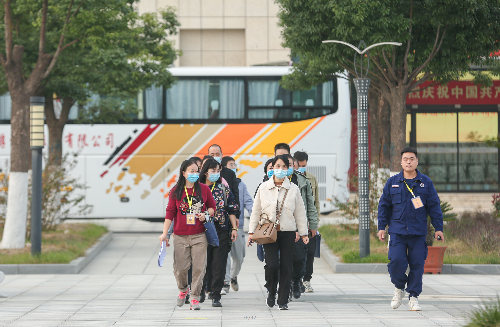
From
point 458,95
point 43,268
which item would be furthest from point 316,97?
point 458,95

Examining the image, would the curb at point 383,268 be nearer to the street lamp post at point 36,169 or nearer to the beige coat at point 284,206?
the beige coat at point 284,206

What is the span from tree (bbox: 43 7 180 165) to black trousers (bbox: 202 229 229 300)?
703 cm

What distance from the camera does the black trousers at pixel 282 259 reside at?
7910 mm

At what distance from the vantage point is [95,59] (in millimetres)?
15445

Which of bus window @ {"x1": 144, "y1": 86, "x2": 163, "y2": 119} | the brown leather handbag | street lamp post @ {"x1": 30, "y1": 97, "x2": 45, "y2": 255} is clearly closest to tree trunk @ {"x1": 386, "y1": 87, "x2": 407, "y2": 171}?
the brown leather handbag

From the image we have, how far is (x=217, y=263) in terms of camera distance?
8344 mm

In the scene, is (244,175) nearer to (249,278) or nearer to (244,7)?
(249,278)

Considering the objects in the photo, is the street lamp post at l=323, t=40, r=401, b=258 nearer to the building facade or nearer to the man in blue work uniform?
the man in blue work uniform

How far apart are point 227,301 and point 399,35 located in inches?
250

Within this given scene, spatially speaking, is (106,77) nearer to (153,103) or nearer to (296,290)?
(153,103)

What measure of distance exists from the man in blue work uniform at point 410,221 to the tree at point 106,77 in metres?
8.07

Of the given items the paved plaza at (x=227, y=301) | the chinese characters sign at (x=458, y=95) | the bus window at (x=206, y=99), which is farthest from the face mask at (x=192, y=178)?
the chinese characters sign at (x=458, y=95)

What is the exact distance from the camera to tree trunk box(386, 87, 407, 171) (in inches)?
525

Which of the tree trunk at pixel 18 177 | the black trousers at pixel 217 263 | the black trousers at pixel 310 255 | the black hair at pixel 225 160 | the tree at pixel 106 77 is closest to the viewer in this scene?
the black trousers at pixel 217 263
